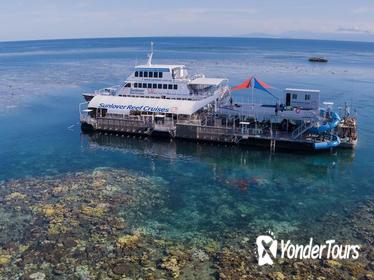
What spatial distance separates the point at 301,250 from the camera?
27.2 meters

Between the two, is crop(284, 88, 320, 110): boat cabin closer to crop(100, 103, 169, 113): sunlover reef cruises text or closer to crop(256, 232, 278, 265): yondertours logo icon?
crop(100, 103, 169, 113): sunlover reef cruises text

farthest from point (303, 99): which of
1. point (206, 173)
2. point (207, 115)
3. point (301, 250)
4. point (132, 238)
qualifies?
point (132, 238)

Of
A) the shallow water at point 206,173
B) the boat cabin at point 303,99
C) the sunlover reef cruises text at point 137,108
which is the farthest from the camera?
the sunlover reef cruises text at point 137,108

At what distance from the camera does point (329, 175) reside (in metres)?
42.0

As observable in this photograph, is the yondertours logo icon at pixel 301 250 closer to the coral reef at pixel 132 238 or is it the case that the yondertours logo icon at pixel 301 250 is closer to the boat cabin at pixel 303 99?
the coral reef at pixel 132 238

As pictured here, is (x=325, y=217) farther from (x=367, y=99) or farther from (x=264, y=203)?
(x=367, y=99)

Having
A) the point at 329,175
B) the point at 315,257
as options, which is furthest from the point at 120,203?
the point at 329,175

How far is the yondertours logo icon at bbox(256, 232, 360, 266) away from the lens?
25906 mm

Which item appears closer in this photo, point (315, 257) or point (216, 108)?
point (315, 257)

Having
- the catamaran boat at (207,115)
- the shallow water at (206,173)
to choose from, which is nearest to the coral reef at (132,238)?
the shallow water at (206,173)

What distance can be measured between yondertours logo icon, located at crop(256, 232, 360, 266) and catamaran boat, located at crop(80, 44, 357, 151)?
71.4 ft

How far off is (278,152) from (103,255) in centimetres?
2911

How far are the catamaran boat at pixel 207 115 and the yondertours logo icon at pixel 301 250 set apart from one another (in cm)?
2175

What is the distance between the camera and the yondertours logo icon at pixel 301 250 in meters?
→ 25.9
